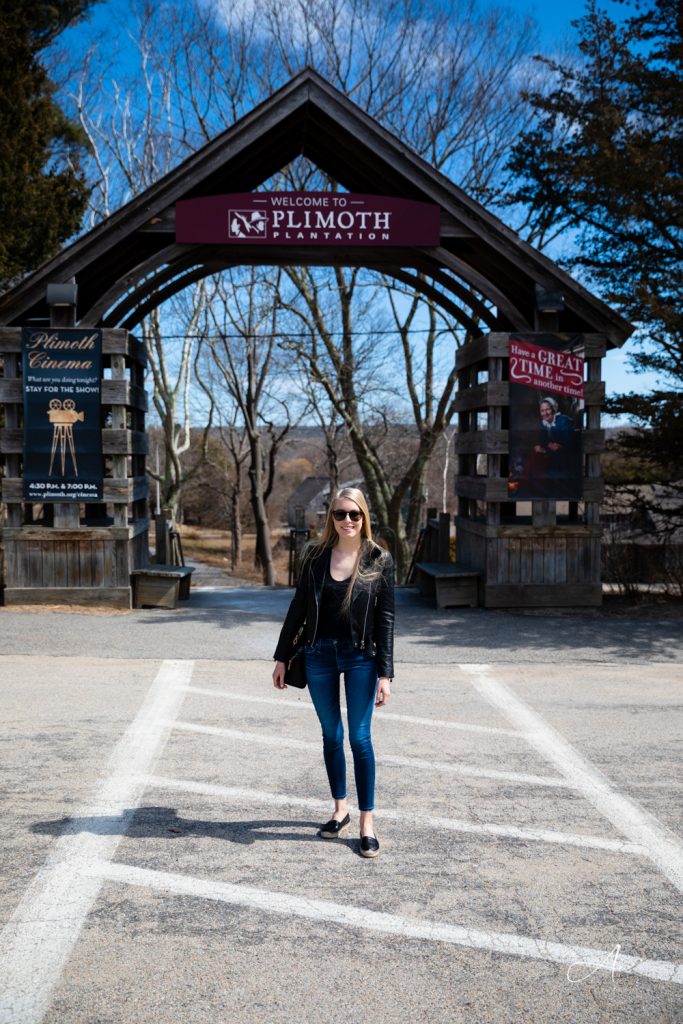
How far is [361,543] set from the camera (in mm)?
5102

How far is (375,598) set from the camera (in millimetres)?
5035

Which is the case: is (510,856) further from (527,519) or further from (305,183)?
(305,183)

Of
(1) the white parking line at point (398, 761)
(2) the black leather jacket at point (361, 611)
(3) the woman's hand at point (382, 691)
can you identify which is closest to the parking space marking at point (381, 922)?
(3) the woman's hand at point (382, 691)

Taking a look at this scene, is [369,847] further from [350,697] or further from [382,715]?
[382,715]

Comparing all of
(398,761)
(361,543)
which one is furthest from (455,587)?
(361,543)

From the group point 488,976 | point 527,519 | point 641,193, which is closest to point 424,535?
point 527,519

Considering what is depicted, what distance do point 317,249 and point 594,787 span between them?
8976 mm

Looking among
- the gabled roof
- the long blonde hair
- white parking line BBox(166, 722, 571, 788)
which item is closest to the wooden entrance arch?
the gabled roof

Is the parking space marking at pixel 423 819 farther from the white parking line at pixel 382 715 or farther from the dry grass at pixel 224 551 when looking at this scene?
the dry grass at pixel 224 551

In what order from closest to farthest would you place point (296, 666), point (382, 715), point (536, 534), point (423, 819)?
1. point (296, 666)
2. point (423, 819)
3. point (382, 715)
4. point (536, 534)

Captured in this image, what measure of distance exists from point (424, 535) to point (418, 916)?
13.2 metres

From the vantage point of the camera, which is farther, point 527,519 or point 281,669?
point 527,519

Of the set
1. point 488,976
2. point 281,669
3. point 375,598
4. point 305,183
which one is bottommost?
point 488,976

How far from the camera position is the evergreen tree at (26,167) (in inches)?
625
